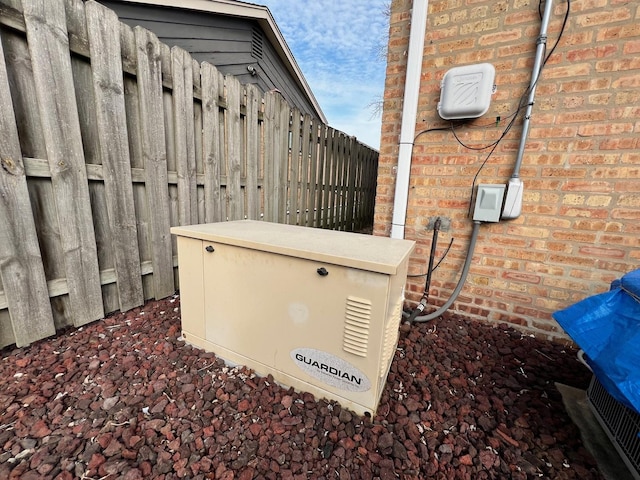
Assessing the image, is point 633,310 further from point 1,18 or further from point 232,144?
point 1,18

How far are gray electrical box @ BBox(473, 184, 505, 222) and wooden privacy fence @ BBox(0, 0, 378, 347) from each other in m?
2.03

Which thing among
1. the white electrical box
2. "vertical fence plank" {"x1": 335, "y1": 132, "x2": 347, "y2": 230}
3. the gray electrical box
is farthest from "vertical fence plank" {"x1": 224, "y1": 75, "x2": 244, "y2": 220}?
"vertical fence plank" {"x1": 335, "y1": 132, "x2": 347, "y2": 230}

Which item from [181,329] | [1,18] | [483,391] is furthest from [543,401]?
[1,18]

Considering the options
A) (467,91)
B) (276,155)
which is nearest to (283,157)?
(276,155)

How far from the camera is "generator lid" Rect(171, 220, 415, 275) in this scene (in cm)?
102

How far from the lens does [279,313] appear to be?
4.09ft

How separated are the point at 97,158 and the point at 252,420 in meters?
1.73

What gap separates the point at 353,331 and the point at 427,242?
1.31 metres

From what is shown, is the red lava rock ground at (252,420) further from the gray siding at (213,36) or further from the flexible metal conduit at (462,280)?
the gray siding at (213,36)

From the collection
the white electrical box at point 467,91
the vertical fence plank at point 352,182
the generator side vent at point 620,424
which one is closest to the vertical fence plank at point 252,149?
the white electrical box at point 467,91

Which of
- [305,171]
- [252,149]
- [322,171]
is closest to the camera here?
[252,149]

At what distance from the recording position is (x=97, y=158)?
1645mm

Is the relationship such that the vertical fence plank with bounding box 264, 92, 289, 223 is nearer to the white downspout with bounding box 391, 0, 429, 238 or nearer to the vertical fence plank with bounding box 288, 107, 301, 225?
the vertical fence plank with bounding box 288, 107, 301, 225

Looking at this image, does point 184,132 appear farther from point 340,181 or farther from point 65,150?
point 340,181
